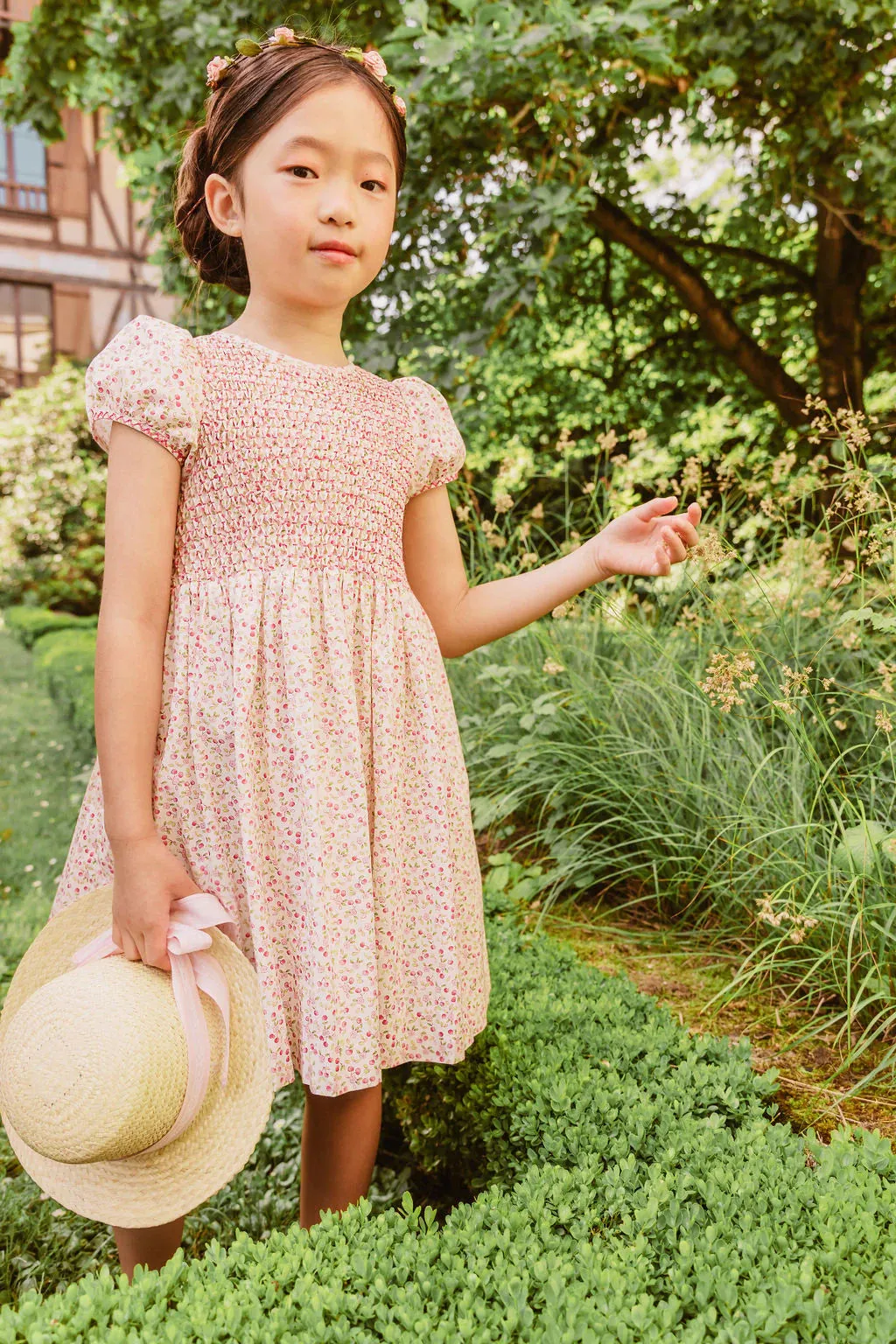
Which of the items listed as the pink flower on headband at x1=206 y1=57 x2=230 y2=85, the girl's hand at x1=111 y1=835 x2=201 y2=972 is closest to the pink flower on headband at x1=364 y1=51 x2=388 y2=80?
the pink flower on headband at x1=206 y1=57 x2=230 y2=85

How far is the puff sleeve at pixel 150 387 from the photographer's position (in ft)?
4.81

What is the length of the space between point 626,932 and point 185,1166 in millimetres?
1468

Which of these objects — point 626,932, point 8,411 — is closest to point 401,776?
point 626,932

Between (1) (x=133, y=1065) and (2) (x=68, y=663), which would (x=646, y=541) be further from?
(2) (x=68, y=663)

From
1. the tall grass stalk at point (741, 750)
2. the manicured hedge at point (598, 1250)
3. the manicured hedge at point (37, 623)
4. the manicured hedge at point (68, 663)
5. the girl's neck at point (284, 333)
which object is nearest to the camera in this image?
the manicured hedge at point (598, 1250)

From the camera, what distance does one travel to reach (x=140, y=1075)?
1304 mm

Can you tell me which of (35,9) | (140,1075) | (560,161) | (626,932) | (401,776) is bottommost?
(626,932)

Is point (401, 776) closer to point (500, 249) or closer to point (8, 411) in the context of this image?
point (500, 249)

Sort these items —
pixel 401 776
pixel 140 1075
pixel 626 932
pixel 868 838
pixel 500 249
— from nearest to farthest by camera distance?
pixel 140 1075 → pixel 401 776 → pixel 868 838 → pixel 626 932 → pixel 500 249

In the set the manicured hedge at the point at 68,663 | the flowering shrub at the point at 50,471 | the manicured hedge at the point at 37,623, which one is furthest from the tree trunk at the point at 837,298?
the flowering shrub at the point at 50,471

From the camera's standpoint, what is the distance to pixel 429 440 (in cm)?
180

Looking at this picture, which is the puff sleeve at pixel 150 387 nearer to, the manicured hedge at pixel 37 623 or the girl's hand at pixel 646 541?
the girl's hand at pixel 646 541

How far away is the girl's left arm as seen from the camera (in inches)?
68.6

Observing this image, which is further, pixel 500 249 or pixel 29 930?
pixel 500 249
